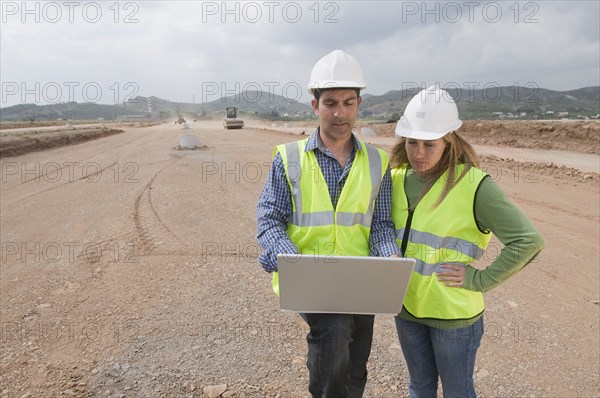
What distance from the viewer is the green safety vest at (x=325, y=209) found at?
191 cm

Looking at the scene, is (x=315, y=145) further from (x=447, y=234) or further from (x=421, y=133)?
(x=447, y=234)

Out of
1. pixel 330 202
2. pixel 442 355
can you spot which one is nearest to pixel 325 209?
pixel 330 202

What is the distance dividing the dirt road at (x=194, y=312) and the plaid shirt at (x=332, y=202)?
1.58 m

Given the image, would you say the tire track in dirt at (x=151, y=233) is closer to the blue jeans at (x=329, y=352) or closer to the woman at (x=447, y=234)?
the blue jeans at (x=329, y=352)

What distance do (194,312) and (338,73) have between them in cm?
309

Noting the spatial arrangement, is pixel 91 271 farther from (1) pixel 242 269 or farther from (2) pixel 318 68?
(2) pixel 318 68

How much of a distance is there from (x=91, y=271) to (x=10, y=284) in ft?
2.92

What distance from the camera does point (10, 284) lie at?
194 inches

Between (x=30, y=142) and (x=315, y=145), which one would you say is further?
(x=30, y=142)

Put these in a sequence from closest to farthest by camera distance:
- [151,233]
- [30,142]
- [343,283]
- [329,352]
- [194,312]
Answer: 1. [343,283]
2. [329,352]
3. [194,312]
4. [151,233]
5. [30,142]

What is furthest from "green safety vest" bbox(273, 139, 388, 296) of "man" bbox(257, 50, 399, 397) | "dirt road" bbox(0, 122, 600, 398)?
"dirt road" bbox(0, 122, 600, 398)

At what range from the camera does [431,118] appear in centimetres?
185

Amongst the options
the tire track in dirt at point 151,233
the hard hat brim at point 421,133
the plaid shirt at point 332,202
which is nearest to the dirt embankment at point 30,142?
the tire track in dirt at point 151,233

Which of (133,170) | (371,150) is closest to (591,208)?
(371,150)
